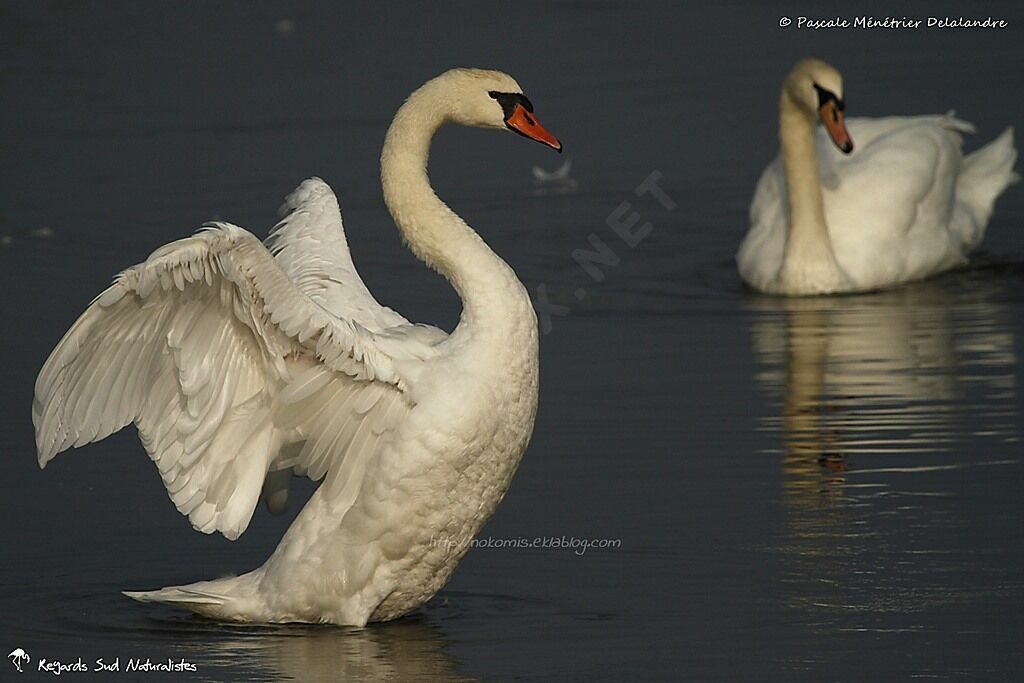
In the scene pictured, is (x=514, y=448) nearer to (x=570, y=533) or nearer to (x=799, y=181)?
(x=570, y=533)

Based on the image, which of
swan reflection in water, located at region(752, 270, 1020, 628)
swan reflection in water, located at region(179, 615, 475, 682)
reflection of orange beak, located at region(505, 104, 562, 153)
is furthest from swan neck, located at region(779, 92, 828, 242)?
swan reflection in water, located at region(179, 615, 475, 682)

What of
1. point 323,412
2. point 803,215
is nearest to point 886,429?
point 323,412

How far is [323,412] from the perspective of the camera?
8148mm

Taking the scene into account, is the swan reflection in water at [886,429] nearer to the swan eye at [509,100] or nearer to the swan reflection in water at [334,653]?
the swan reflection in water at [334,653]

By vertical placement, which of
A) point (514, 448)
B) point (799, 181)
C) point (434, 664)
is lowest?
point (434, 664)

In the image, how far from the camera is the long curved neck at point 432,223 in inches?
315

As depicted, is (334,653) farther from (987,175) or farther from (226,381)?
(987,175)

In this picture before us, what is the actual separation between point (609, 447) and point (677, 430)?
41cm

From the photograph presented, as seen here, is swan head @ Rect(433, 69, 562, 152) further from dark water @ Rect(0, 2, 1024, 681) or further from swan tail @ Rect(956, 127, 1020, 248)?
swan tail @ Rect(956, 127, 1020, 248)

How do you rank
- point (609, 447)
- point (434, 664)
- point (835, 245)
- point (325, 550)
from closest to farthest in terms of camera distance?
point (434, 664), point (325, 550), point (609, 447), point (835, 245)

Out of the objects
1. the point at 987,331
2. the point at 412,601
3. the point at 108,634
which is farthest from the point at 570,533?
the point at 987,331

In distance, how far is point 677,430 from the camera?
10.2 metres

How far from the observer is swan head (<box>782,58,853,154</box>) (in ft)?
46.3

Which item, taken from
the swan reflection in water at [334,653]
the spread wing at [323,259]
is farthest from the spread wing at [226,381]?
the spread wing at [323,259]
